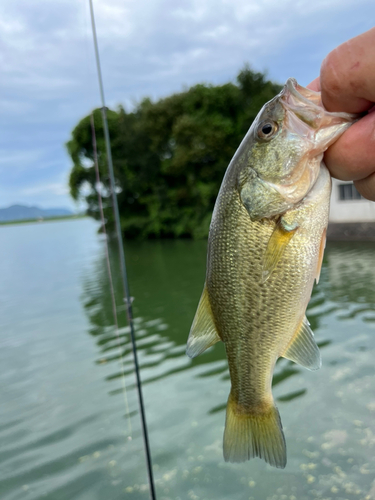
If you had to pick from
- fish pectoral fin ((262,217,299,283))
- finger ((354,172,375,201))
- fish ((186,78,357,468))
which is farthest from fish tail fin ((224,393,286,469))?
finger ((354,172,375,201))

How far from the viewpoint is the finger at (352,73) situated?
1188 mm

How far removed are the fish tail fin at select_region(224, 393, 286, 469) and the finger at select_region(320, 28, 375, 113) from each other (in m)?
1.33

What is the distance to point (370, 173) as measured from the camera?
150 centimetres

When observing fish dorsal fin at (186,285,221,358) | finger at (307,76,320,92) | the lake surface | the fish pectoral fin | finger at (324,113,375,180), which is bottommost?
the lake surface

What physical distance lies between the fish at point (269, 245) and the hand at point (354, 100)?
0.06 m

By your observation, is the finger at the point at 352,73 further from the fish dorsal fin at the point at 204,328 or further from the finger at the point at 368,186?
the fish dorsal fin at the point at 204,328

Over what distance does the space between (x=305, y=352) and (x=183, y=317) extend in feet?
27.1

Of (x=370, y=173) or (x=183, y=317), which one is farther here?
(x=183, y=317)

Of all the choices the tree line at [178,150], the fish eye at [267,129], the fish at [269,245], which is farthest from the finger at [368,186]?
the tree line at [178,150]

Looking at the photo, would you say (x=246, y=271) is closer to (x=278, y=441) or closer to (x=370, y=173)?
(x=370, y=173)

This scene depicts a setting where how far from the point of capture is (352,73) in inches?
48.2

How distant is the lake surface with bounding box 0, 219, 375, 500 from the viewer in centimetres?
431

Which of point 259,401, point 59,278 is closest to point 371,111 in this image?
point 259,401

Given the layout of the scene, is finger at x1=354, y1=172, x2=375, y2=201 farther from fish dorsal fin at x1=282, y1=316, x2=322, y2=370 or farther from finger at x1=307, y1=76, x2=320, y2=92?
fish dorsal fin at x1=282, y1=316, x2=322, y2=370
